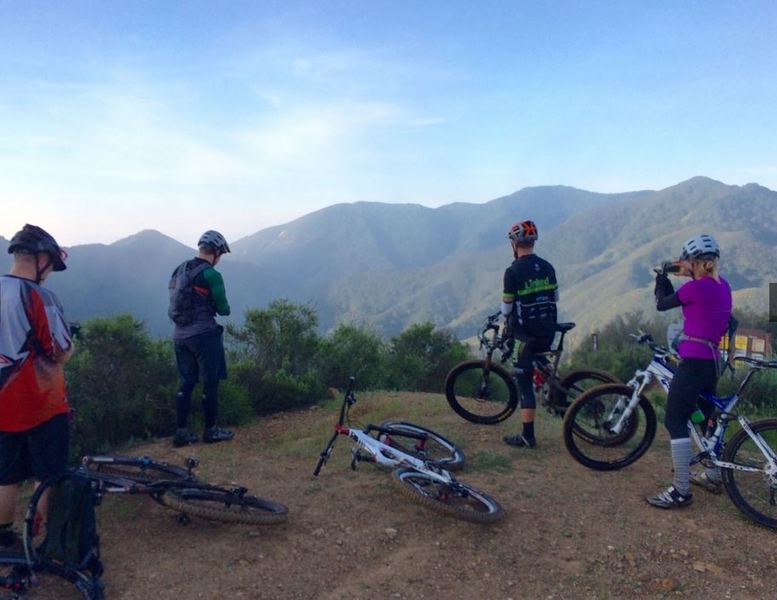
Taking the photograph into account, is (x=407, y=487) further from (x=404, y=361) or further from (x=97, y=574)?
(x=404, y=361)

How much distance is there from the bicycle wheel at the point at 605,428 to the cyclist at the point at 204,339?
3.65 meters

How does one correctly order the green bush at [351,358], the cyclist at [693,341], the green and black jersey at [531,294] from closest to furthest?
1. the cyclist at [693,341]
2. the green and black jersey at [531,294]
3. the green bush at [351,358]

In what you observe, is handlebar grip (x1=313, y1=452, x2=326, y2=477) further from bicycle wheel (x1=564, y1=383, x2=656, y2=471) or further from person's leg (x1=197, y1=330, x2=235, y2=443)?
bicycle wheel (x1=564, y1=383, x2=656, y2=471)

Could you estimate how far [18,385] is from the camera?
12.1ft

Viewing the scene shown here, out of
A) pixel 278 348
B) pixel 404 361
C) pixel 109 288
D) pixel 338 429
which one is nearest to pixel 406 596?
pixel 338 429

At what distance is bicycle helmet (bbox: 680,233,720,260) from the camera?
4.79m

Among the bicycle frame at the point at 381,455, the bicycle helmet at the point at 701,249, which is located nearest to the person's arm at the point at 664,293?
the bicycle helmet at the point at 701,249

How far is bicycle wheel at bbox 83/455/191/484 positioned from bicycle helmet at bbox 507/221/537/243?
149 inches

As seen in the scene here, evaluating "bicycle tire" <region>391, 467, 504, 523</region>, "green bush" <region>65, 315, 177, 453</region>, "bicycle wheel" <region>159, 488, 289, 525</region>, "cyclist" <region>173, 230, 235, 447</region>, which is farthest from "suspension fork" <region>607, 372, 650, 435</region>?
"green bush" <region>65, 315, 177, 453</region>

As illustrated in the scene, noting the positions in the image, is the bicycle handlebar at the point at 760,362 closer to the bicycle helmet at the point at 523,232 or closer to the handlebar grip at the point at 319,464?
the bicycle helmet at the point at 523,232

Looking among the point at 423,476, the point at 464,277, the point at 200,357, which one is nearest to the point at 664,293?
the point at 423,476

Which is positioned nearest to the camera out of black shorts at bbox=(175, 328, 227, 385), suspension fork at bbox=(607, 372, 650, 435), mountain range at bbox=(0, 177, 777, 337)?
suspension fork at bbox=(607, 372, 650, 435)

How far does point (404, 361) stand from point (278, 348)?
2.82 meters

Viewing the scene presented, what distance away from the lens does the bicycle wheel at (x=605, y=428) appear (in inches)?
219
